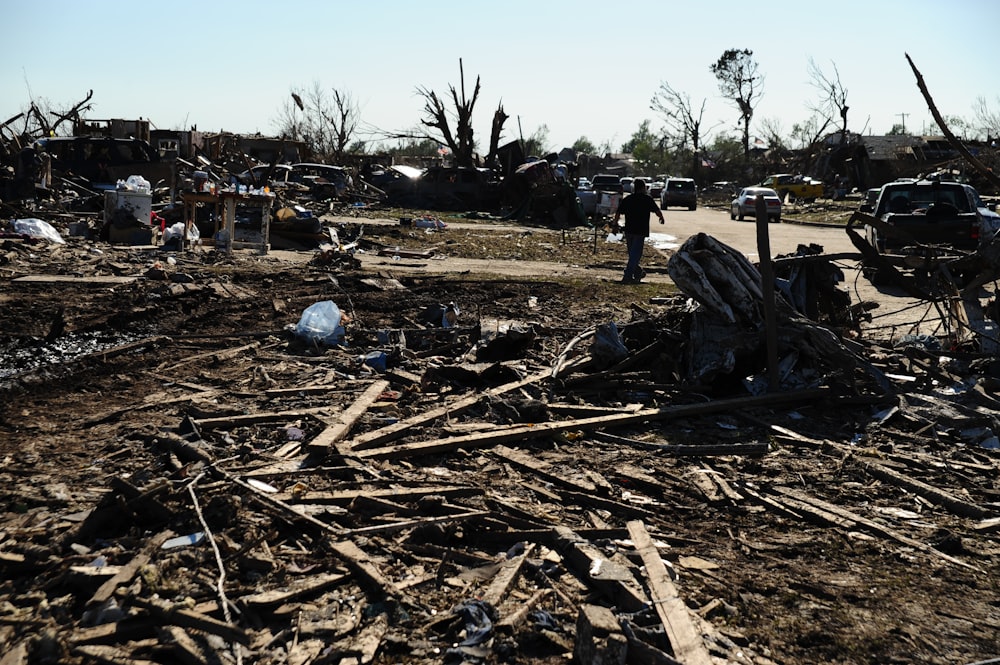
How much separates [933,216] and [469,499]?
13971 mm

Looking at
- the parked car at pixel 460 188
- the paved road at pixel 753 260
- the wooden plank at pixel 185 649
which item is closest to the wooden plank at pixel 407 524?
the wooden plank at pixel 185 649

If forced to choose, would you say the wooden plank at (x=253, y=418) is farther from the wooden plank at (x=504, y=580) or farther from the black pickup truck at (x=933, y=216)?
the black pickup truck at (x=933, y=216)

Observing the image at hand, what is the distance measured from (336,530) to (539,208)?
2883 centimetres

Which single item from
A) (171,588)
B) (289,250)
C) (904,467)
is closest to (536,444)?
(904,467)

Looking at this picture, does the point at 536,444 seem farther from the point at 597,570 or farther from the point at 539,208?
the point at 539,208

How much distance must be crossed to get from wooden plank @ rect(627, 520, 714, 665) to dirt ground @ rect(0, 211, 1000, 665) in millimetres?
39

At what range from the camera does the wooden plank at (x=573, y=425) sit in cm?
588

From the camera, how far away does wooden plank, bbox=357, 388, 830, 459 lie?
588cm

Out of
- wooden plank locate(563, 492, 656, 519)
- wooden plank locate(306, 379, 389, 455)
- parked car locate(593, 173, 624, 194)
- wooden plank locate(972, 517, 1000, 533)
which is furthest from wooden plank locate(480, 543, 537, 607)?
parked car locate(593, 173, 624, 194)

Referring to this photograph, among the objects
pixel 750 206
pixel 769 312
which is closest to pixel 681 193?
pixel 750 206

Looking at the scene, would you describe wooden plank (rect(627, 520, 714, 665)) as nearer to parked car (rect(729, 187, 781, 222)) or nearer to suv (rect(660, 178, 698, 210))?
parked car (rect(729, 187, 781, 222))

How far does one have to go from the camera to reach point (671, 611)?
3.72 metres

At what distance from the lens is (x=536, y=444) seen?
628 cm

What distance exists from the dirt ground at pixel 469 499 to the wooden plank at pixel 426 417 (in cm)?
5
